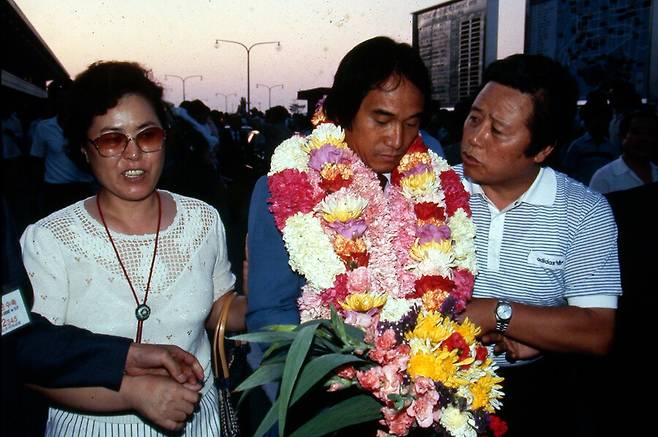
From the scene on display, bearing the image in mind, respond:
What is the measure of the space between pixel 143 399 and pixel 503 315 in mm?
1270

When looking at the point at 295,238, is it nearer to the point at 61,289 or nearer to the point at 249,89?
the point at 61,289

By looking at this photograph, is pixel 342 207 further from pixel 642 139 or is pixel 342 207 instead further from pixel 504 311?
pixel 642 139

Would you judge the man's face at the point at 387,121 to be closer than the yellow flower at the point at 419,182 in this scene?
Yes

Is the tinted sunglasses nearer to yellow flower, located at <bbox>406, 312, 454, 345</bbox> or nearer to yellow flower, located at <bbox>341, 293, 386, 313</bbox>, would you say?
yellow flower, located at <bbox>341, 293, 386, 313</bbox>

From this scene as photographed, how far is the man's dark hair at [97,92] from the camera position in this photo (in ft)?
6.29

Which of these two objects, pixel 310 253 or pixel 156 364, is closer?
pixel 156 364

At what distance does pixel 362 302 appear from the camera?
6.17ft

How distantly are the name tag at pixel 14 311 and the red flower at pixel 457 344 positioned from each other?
3.57 feet

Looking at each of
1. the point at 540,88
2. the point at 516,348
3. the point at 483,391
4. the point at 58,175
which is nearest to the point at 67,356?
the point at 483,391

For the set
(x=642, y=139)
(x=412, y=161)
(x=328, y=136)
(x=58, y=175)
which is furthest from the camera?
(x=58, y=175)

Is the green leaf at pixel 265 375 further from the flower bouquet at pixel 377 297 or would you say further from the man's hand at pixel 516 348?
the man's hand at pixel 516 348

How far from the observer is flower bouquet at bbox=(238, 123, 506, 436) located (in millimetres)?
1540

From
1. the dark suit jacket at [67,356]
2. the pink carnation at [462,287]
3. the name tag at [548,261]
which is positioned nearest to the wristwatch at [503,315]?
the pink carnation at [462,287]

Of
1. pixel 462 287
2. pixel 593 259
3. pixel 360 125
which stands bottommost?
pixel 462 287
